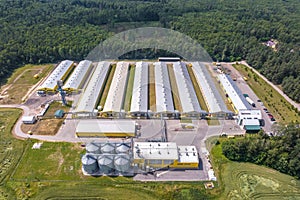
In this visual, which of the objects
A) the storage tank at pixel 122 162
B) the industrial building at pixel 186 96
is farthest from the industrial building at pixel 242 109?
the storage tank at pixel 122 162

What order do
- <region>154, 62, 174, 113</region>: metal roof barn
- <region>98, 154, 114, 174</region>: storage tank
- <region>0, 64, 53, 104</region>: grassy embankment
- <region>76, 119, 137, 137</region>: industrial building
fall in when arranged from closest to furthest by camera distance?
<region>98, 154, 114, 174</region>: storage tank < <region>76, 119, 137, 137</region>: industrial building < <region>154, 62, 174, 113</region>: metal roof barn < <region>0, 64, 53, 104</region>: grassy embankment

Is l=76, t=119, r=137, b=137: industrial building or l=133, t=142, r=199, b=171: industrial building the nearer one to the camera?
l=133, t=142, r=199, b=171: industrial building

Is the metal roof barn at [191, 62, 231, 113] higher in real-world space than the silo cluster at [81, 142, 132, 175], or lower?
higher

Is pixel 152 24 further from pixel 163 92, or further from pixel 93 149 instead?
pixel 93 149

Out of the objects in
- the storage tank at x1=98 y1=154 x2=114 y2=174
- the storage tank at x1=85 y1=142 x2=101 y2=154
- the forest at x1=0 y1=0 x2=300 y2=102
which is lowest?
the storage tank at x1=98 y1=154 x2=114 y2=174

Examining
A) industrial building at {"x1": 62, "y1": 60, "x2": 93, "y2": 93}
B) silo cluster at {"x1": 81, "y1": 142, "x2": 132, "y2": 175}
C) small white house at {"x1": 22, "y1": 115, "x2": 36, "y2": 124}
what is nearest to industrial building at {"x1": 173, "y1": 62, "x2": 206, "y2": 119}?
silo cluster at {"x1": 81, "y1": 142, "x2": 132, "y2": 175}

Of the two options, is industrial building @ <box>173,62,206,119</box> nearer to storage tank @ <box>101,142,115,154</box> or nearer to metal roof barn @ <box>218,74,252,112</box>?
metal roof barn @ <box>218,74,252,112</box>

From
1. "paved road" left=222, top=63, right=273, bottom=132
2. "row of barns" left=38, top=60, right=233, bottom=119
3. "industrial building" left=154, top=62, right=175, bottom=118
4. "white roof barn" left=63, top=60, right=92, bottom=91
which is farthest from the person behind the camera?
"white roof barn" left=63, top=60, right=92, bottom=91
